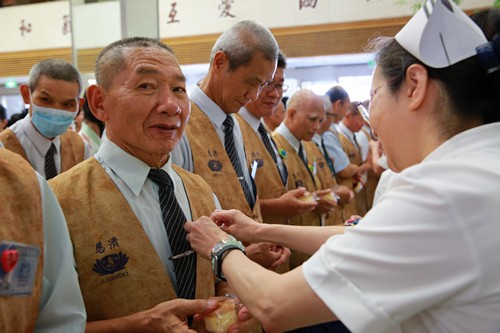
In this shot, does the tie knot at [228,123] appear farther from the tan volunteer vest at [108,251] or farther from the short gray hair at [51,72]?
the short gray hair at [51,72]

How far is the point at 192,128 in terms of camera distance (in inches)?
94.1

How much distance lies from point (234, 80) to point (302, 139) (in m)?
1.80

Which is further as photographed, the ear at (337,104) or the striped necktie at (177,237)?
the ear at (337,104)

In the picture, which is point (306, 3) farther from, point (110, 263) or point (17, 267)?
point (17, 267)

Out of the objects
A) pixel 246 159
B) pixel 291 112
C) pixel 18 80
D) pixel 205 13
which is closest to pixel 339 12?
pixel 205 13

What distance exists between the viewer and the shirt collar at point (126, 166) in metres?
1.58

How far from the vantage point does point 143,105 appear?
1.57 m

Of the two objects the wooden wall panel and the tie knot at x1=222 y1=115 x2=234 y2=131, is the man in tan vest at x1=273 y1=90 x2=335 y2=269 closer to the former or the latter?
the tie knot at x1=222 y1=115 x2=234 y2=131

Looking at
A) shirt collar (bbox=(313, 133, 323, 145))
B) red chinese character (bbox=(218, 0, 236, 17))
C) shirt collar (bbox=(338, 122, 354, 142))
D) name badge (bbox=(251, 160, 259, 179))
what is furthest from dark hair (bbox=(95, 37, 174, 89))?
red chinese character (bbox=(218, 0, 236, 17))

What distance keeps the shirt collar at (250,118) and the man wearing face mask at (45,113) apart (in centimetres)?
115

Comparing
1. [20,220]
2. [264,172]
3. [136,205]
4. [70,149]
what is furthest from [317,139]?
[20,220]

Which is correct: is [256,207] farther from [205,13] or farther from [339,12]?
[205,13]

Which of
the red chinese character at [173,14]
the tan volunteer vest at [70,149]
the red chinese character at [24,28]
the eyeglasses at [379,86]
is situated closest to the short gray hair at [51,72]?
the tan volunteer vest at [70,149]

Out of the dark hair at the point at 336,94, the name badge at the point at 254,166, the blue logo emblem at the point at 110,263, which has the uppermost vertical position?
the blue logo emblem at the point at 110,263
